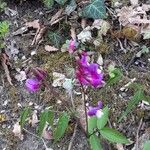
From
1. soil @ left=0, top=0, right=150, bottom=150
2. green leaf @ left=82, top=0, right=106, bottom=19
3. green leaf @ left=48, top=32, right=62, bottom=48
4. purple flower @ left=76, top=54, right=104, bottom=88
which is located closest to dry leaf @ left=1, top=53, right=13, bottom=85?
soil @ left=0, top=0, right=150, bottom=150

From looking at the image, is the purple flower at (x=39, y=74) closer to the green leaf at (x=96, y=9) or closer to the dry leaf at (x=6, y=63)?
the dry leaf at (x=6, y=63)

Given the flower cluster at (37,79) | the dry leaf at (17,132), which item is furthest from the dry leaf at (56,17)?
the flower cluster at (37,79)

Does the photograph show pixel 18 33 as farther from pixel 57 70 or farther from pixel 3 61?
pixel 57 70

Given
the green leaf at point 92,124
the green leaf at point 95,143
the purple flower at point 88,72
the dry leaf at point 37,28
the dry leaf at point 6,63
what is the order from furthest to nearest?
the dry leaf at point 37,28, the dry leaf at point 6,63, the green leaf at point 92,124, the green leaf at point 95,143, the purple flower at point 88,72

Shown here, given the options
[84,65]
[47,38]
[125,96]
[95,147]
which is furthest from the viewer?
[47,38]

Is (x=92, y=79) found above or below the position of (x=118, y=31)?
above

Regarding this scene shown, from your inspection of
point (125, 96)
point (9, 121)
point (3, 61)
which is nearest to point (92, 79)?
point (125, 96)

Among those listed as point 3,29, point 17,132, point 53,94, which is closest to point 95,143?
point 53,94
